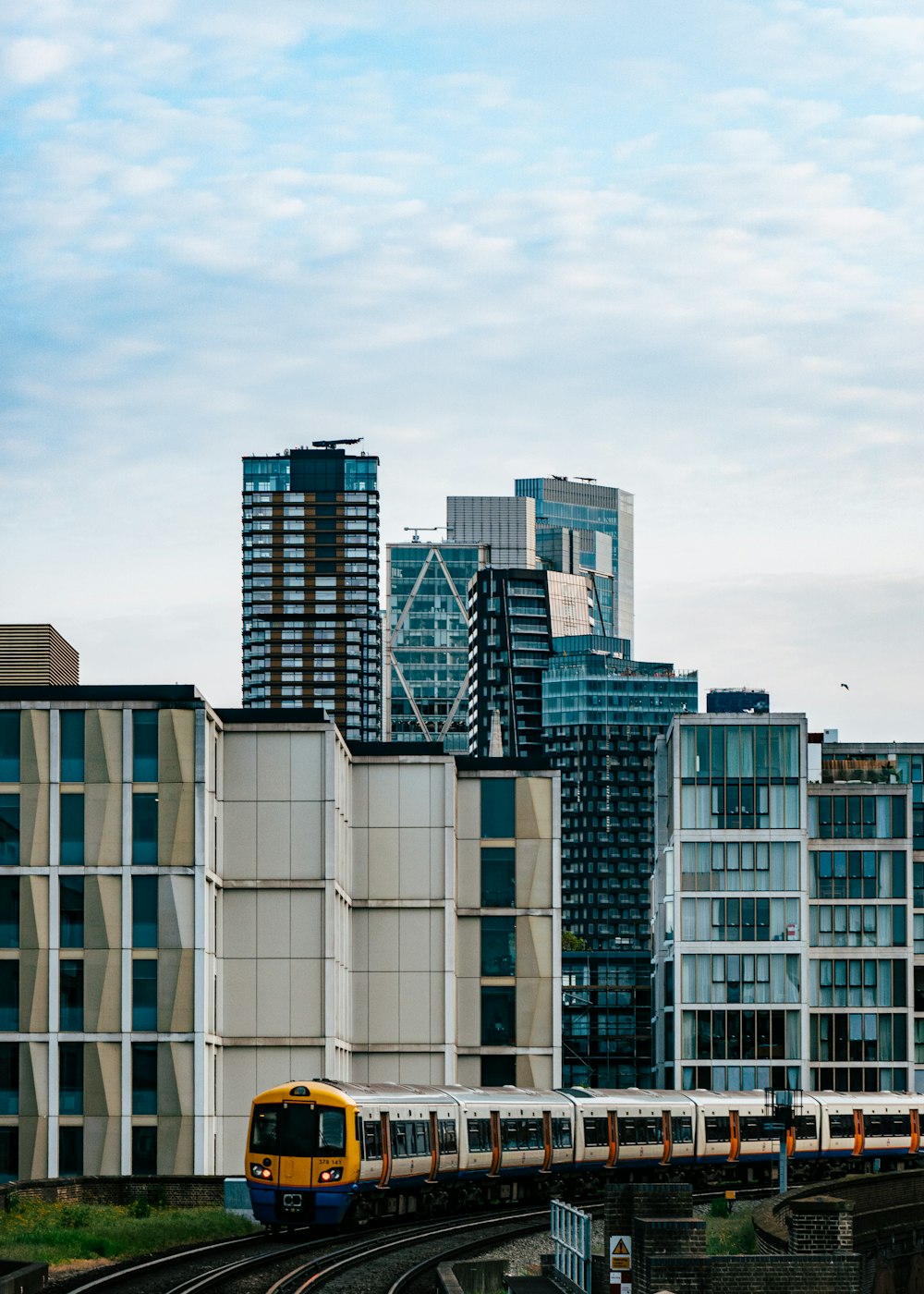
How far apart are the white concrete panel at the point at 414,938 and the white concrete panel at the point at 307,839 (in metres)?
8.28

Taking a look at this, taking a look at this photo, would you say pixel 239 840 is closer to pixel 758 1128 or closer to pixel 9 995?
pixel 9 995

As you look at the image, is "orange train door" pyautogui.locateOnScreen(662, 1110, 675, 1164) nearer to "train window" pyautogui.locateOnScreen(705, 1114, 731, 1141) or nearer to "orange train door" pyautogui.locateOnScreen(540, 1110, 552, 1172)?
"train window" pyautogui.locateOnScreen(705, 1114, 731, 1141)

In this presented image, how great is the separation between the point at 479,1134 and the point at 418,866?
32.4 m

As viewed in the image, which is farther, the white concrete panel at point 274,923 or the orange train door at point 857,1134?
the white concrete panel at point 274,923

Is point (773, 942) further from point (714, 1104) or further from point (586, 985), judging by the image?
point (714, 1104)

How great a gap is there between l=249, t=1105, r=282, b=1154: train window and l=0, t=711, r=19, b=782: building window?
103 feet

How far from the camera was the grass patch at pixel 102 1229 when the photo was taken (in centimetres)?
4025

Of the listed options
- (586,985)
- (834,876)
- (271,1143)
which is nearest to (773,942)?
(834,876)

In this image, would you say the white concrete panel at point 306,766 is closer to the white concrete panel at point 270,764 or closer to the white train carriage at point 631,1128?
the white concrete panel at point 270,764

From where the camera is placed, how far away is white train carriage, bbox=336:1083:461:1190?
50094 millimetres

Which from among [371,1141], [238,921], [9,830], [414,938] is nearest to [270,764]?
[238,921]

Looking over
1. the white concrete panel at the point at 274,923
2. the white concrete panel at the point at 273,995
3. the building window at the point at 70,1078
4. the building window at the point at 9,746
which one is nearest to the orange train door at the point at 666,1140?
the white concrete panel at the point at 273,995

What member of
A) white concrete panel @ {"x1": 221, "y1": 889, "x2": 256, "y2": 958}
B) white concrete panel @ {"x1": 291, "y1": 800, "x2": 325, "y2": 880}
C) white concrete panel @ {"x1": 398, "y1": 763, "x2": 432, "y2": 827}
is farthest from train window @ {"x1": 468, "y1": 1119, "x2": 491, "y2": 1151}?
white concrete panel @ {"x1": 398, "y1": 763, "x2": 432, "y2": 827}

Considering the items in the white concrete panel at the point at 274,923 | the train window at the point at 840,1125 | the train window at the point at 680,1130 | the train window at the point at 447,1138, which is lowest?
the train window at the point at 840,1125
